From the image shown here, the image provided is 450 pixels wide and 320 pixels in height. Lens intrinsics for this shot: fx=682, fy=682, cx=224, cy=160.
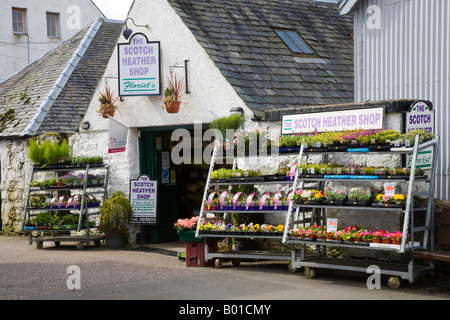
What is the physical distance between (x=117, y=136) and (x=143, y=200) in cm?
143

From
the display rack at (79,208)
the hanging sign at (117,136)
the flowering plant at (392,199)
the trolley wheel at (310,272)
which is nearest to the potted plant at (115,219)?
the display rack at (79,208)

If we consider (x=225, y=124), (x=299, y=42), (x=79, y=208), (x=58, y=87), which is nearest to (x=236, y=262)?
(x=225, y=124)

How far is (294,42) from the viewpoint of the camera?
1509cm

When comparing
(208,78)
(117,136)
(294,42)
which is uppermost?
(294,42)

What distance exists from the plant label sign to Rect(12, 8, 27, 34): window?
50.4 feet

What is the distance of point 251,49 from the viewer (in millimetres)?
13797

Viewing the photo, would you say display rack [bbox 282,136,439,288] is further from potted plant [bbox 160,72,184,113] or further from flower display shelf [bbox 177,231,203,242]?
potted plant [bbox 160,72,184,113]

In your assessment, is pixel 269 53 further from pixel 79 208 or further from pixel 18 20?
pixel 18 20

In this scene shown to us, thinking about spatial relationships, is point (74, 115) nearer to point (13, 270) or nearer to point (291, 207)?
point (13, 270)

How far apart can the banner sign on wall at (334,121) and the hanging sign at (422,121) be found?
40 centimetres

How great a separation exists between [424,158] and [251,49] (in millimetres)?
5354

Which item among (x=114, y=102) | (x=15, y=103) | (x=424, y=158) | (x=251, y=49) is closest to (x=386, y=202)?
(x=424, y=158)

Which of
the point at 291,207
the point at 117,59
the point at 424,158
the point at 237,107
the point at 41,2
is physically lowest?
the point at 291,207
